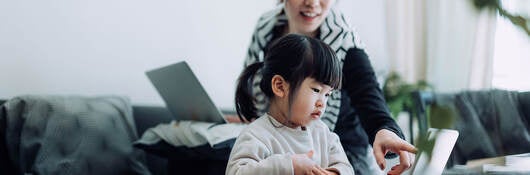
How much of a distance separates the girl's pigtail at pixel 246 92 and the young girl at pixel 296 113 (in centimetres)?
12

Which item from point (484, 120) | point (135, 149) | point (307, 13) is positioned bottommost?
point (484, 120)

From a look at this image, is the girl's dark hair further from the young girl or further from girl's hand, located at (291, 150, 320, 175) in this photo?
girl's hand, located at (291, 150, 320, 175)

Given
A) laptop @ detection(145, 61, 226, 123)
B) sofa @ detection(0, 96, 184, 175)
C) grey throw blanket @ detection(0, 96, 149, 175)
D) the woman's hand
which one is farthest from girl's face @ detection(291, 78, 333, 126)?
grey throw blanket @ detection(0, 96, 149, 175)

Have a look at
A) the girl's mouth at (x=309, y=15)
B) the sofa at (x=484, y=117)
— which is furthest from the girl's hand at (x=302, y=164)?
the sofa at (x=484, y=117)

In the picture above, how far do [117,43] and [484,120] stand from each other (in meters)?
1.28

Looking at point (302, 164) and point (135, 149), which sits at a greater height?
point (302, 164)

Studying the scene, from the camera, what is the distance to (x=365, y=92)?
4.02 ft

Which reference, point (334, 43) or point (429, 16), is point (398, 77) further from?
point (334, 43)

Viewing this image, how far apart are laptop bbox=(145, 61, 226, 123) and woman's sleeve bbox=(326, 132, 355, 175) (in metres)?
0.54

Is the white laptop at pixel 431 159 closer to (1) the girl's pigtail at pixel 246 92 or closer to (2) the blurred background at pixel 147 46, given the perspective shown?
(1) the girl's pigtail at pixel 246 92

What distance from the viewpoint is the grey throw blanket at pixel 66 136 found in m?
1.67

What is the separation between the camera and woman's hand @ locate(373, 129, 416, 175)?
86 centimetres

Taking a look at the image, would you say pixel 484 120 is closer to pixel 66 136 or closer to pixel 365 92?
pixel 365 92

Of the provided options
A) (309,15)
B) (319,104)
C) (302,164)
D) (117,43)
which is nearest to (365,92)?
(309,15)
